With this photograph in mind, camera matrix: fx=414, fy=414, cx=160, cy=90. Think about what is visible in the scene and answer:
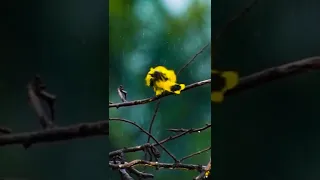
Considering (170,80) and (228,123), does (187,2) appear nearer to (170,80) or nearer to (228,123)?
(170,80)

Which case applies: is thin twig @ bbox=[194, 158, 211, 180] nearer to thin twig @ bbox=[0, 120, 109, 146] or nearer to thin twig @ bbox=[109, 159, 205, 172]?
thin twig @ bbox=[109, 159, 205, 172]

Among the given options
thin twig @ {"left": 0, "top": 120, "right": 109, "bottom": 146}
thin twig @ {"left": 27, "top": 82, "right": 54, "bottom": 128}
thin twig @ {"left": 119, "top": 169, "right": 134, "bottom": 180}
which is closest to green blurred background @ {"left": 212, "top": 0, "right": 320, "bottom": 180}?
thin twig @ {"left": 119, "top": 169, "right": 134, "bottom": 180}

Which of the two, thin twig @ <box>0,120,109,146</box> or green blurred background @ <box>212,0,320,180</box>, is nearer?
green blurred background @ <box>212,0,320,180</box>

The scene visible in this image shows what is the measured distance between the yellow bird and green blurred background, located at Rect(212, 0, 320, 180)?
0.25 metres

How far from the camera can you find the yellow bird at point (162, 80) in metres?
2.35

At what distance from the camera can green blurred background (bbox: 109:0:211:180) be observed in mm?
2314

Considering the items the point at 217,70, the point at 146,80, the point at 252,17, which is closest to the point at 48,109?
the point at 146,80

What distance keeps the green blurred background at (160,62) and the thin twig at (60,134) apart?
75 mm

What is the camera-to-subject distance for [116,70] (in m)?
2.39

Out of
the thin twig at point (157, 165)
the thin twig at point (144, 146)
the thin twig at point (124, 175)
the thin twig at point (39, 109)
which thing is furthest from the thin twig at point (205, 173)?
the thin twig at point (39, 109)

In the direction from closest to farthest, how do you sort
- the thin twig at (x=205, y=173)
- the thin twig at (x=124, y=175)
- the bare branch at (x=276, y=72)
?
1. the bare branch at (x=276, y=72)
2. the thin twig at (x=205, y=173)
3. the thin twig at (x=124, y=175)

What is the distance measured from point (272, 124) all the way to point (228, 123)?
0.23 metres

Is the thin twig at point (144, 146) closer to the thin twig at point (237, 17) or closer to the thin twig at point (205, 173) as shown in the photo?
the thin twig at point (205, 173)

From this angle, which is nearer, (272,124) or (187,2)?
(272,124)
